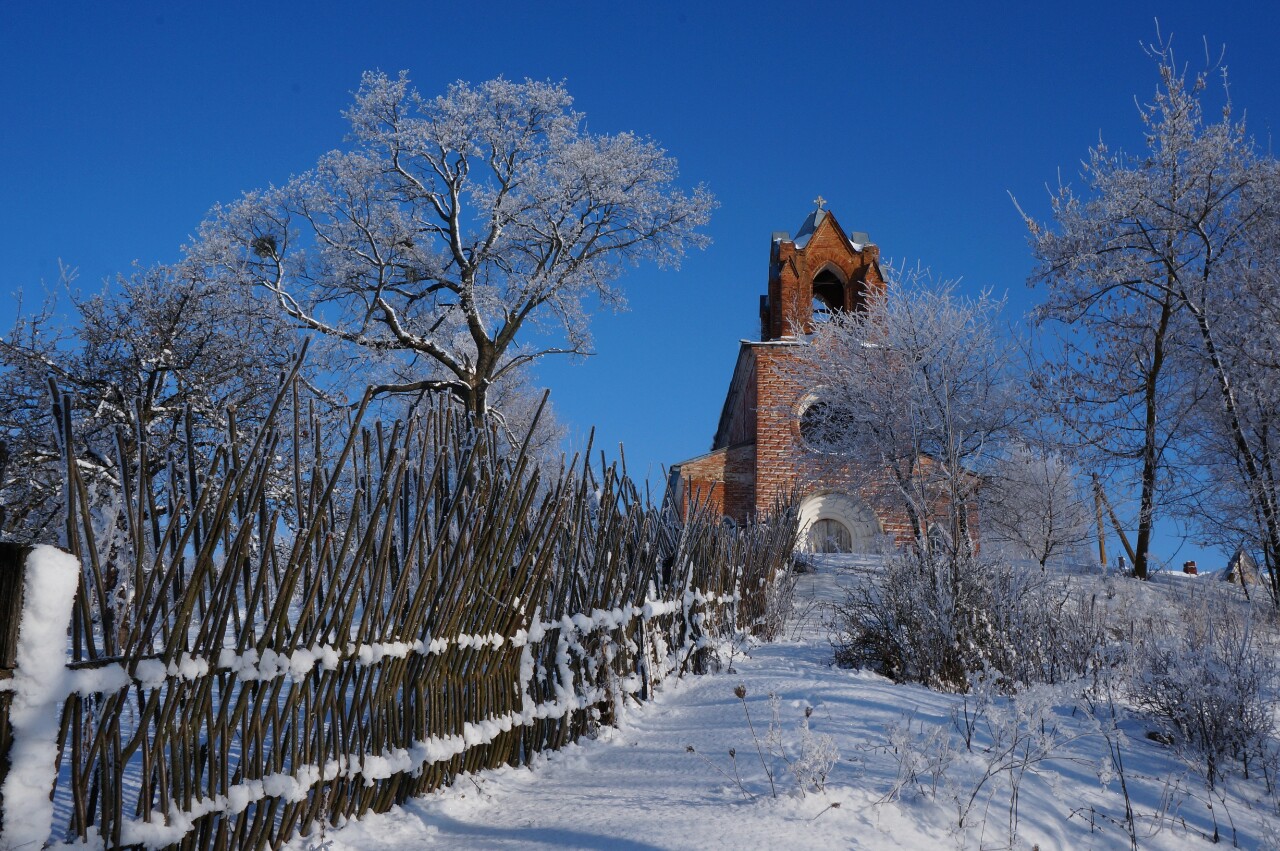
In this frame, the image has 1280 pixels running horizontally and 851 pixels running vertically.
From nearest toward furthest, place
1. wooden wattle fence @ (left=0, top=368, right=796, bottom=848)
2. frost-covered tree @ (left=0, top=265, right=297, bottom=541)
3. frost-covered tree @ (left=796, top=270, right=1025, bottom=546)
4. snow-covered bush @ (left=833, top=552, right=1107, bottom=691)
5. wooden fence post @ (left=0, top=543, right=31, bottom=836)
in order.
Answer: wooden fence post @ (left=0, top=543, right=31, bottom=836) → wooden wattle fence @ (left=0, top=368, right=796, bottom=848) → snow-covered bush @ (left=833, top=552, right=1107, bottom=691) → frost-covered tree @ (left=0, top=265, right=297, bottom=541) → frost-covered tree @ (left=796, top=270, right=1025, bottom=546)

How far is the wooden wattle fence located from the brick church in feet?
Answer: 49.8

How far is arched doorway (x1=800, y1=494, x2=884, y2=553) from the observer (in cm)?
2083

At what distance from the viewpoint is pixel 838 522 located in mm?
21500

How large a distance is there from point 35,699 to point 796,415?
19.7m

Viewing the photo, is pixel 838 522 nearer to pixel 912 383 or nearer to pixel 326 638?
pixel 912 383

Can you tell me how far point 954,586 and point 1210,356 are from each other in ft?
29.5

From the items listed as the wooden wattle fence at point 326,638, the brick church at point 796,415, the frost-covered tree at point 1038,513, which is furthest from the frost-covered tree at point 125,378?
the frost-covered tree at point 1038,513

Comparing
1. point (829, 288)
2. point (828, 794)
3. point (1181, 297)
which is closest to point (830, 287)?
point (829, 288)

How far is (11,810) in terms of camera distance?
5.58ft

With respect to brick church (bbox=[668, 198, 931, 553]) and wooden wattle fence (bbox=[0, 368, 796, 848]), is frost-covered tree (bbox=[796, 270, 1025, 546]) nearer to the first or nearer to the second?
brick church (bbox=[668, 198, 931, 553])

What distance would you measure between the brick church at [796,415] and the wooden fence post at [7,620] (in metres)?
17.5

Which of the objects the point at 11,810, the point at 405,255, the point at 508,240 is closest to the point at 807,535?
the point at 508,240

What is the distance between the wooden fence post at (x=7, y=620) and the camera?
1699mm

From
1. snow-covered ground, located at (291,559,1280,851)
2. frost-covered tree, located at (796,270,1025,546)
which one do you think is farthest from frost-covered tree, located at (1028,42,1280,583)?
snow-covered ground, located at (291,559,1280,851)
